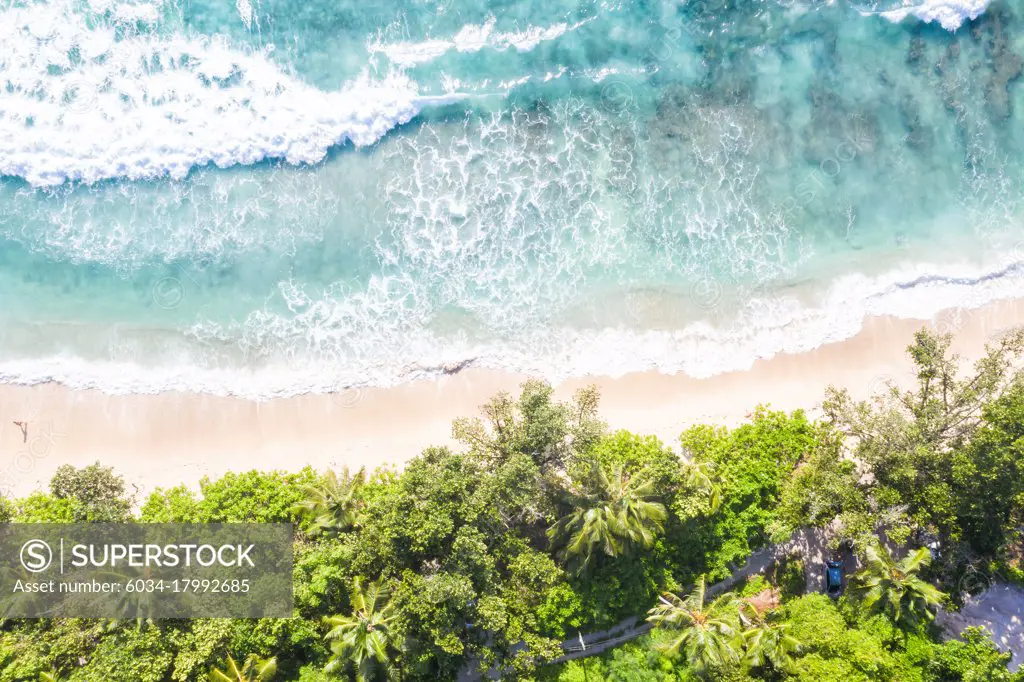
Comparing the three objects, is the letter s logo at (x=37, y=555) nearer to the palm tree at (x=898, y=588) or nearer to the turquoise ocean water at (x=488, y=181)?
the turquoise ocean water at (x=488, y=181)

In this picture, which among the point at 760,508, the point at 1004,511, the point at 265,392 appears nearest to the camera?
the point at 1004,511

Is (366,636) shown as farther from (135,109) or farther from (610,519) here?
(135,109)

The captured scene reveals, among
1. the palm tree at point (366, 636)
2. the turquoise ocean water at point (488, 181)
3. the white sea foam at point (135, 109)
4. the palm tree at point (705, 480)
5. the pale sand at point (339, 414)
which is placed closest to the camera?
the palm tree at point (366, 636)

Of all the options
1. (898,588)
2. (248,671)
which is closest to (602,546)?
(898,588)

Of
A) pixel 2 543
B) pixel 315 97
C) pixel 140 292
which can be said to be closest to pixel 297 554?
pixel 2 543

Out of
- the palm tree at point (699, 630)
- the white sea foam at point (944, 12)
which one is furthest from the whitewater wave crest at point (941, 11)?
the palm tree at point (699, 630)

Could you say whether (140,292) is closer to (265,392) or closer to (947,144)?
(265,392)
